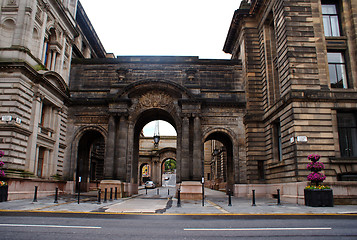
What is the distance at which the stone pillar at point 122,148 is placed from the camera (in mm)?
25969

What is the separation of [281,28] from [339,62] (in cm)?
463

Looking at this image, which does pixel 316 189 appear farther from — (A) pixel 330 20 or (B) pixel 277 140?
(A) pixel 330 20

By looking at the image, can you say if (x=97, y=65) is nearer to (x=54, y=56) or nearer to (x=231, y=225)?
(x=54, y=56)

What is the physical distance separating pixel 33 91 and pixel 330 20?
22026mm

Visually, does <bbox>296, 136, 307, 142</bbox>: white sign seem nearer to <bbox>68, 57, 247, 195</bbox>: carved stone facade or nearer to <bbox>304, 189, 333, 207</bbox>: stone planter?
<bbox>304, 189, 333, 207</bbox>: stone planter

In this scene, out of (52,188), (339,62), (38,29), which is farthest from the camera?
(52,188)

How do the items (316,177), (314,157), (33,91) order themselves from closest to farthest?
1. (316,177)
2. (314,157)
3. (33,91)

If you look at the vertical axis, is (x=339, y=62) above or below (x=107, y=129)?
above

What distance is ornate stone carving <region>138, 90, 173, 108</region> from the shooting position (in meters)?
28.0

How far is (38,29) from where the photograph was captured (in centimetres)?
2312

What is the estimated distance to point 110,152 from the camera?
26.1 m

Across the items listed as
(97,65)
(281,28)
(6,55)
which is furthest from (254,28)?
(6,55)

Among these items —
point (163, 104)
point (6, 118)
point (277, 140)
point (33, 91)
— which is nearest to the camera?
point (6, 118)

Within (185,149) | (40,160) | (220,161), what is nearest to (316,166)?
(185,149)
